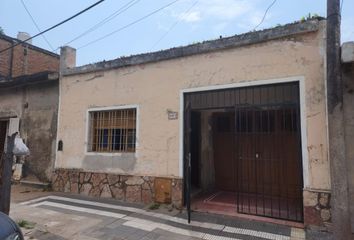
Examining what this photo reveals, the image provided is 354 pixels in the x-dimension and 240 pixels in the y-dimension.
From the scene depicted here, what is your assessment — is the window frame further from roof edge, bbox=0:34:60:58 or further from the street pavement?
roof edge, bbox=0:34:60:58

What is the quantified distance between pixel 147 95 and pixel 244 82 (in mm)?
2710

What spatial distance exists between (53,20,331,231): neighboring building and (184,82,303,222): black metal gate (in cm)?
3

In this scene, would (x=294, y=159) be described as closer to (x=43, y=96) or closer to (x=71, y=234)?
(x=71, y=234)

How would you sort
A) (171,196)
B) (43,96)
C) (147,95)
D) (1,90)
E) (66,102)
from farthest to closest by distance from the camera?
(1,90) → (43,96) → (66,102) → (147,95) → (171,196)

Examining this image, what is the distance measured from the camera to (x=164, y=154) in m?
7.00

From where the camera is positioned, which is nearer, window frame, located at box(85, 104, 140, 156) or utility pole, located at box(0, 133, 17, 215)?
utility pole, located at box(0, 133, 17, 215)

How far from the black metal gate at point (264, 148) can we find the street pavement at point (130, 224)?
83 centimetres

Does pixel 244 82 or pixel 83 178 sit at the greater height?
pixel 244 82

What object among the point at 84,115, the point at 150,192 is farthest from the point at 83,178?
the point at 150,192

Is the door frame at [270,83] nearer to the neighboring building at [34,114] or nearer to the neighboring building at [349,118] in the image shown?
the neighboring building at [349,118]

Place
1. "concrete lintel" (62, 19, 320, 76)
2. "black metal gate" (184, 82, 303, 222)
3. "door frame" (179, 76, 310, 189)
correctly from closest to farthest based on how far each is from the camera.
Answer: "door frame" (179, 76, 310, 189) < "concrete lintel" (62, 19, 320, 76) < "black metal gate" (184, 82, 303, 222)

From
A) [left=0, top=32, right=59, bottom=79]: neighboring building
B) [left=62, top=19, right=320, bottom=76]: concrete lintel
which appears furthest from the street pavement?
[left=0, top=32, right=59, bottom=79]: neighboring building

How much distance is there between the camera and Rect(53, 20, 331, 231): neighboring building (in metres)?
5.46

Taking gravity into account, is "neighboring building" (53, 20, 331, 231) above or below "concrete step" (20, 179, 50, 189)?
above
